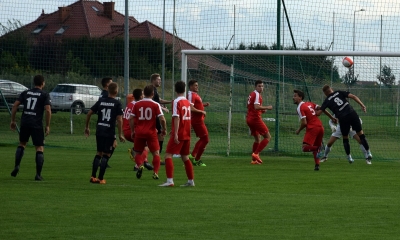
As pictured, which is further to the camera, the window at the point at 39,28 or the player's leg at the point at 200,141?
the window at the point at 39,28

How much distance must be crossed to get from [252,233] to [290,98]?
16756 millimetres

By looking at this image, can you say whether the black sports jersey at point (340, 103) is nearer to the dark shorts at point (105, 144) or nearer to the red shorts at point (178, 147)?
the red shorts at point (178, 147)

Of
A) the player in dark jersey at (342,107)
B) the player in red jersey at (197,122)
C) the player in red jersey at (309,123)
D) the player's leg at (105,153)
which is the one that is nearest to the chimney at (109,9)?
the player in red jersey at (197,122)

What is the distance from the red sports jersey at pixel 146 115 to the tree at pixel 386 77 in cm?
1070

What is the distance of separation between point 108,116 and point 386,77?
12.2m

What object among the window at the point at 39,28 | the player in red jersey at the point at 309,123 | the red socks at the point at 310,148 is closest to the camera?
the red socks at the point at 310,148

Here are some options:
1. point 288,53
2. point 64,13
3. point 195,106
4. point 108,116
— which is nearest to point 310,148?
point 195,106

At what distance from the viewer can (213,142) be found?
90.9 ft

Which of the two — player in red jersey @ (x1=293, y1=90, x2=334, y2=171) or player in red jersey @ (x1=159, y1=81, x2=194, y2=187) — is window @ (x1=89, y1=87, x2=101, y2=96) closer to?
player in red jersey @ (x1=293, y1=90, x2=334, y2=171)

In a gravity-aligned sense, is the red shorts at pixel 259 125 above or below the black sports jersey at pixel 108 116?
below

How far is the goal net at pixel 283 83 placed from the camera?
75.4ft

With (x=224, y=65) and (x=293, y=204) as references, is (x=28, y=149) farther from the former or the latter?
(x=293, y=204)

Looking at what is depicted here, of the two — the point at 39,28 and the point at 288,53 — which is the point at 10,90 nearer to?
the point at 39,28

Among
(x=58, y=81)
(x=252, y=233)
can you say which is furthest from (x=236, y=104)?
(x=252, y=233)
